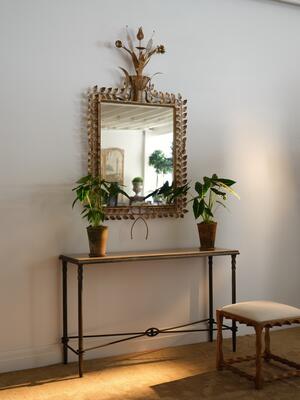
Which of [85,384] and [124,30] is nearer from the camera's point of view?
[85,384]

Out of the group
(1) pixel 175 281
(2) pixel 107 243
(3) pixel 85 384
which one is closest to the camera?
(3) pixel 85 384

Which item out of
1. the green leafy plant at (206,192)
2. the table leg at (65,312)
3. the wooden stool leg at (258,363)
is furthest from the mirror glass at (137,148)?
the wooden stool leg at (258,363)

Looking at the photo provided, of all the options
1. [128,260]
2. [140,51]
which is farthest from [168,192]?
[140,51]

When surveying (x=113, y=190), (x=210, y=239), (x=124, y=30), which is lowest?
(x=210, y=239)

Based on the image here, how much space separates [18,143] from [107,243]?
3.14 feet

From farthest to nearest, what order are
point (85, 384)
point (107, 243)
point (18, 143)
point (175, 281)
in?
1. point (175, 281)
2. point (107, 243)
3. point (18, 143)
4. point (85, 384)

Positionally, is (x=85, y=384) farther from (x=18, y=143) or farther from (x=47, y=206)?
(x=18, y=143)

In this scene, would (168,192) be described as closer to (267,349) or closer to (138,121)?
(138,121)

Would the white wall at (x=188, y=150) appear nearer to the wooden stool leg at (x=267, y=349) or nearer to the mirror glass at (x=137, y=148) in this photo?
the mirror glass at (x=137, y=148)

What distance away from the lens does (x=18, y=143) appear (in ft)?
12.7

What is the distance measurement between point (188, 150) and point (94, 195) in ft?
3.06

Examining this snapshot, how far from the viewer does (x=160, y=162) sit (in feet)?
14.3

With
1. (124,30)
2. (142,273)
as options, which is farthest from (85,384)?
(124,30)

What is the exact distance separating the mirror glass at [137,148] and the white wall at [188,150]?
18 cm
